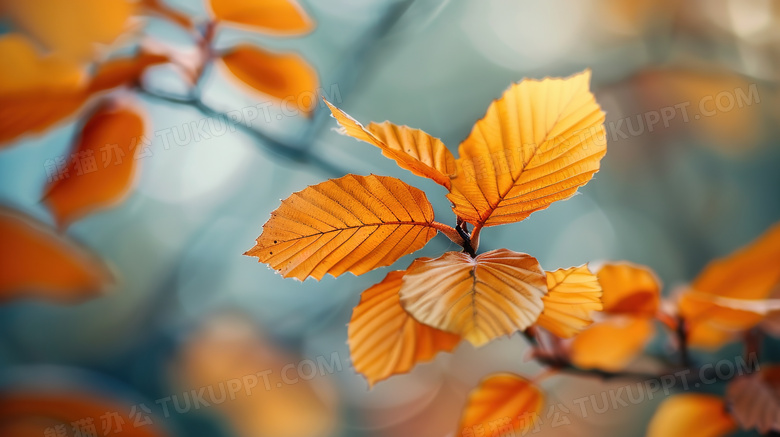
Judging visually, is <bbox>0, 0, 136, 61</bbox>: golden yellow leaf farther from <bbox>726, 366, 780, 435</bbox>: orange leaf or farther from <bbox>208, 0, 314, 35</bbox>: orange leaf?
<bbox>726, 366, 780, 435</bbox>: orange leaf

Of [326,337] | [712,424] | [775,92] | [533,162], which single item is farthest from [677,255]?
[533,162]

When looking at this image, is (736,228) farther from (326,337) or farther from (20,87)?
(20,87)

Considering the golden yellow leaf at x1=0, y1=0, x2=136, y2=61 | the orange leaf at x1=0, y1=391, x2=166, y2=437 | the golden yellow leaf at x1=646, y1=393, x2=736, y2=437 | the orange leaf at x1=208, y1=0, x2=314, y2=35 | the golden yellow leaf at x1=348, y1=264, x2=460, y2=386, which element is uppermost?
the golden yellow leaf at x1=0, y1=0, x2=136, y2=61

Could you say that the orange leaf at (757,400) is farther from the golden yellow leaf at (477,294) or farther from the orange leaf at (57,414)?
the orange leaf at (57,414)

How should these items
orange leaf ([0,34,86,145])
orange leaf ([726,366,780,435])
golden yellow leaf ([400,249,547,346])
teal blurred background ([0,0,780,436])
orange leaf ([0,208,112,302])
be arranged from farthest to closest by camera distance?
teal blurred background ([0,0,780,436]) < orange leaf ([0,208,112,302]) < orange leaf ([0,34,86,145]) < orange leaf ([726,366,780,435]) < golden yellow leaf ([400,249,547,346])

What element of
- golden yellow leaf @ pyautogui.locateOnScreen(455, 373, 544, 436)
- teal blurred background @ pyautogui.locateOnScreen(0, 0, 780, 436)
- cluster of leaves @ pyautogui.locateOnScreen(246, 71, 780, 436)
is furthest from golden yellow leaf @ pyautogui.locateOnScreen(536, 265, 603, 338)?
teal blurred background @ pyautogui.locateOnScreen(0, 0, 780, 436)

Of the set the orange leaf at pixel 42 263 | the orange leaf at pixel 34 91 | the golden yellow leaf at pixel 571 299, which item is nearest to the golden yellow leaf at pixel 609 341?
the golden yellow leaf at pixel 571 299
